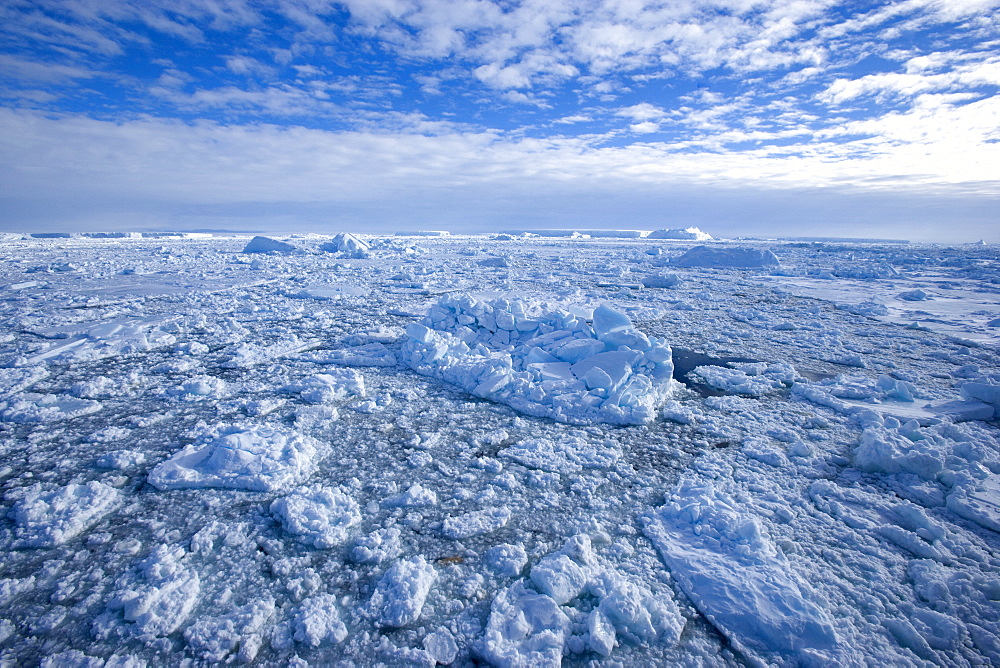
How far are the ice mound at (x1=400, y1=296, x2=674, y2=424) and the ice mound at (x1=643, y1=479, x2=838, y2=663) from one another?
4.83ft

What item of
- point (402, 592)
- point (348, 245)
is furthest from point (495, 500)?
point (348, 245)

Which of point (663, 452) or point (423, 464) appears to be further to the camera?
point (663, 452)

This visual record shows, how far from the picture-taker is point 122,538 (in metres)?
2.60

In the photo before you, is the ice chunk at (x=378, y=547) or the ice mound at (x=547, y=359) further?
the ice mound at (x=547, y=359)

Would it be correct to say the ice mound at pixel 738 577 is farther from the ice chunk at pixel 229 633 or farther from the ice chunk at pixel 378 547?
the ice chunk at pixel 229 633

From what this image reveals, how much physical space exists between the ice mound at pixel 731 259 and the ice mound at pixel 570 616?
2174 cm

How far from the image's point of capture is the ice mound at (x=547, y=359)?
4508 mm

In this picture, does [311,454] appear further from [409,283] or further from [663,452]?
[409,283]

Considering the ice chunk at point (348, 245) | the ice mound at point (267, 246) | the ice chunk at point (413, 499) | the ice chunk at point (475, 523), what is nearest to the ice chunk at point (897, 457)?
the ice chunk at point (475, 523)

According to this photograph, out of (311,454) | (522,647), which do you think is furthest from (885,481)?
(311,454)

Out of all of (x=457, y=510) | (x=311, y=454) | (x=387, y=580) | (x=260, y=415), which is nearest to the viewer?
(x=387, y=580)

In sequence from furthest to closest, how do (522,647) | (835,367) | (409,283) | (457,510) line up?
(409,283), (835,367), (457,510), (522,647)

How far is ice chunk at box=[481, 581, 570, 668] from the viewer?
192cm

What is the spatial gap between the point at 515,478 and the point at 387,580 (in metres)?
1.23
